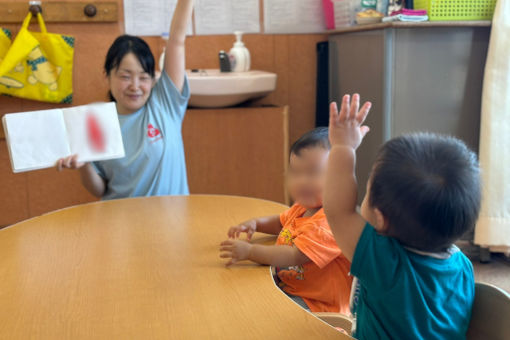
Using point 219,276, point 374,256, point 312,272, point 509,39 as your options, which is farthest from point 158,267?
point 509,39

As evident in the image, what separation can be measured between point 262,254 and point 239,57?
2113 millimetres

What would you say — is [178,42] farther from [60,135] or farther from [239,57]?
[239,57]

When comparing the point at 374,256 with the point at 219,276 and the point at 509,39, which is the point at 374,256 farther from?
the point at 509,39

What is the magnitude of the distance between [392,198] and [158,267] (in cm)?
56

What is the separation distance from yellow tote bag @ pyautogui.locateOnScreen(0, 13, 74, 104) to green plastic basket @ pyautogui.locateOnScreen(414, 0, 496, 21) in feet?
6.15

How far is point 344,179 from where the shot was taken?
0.88 meters

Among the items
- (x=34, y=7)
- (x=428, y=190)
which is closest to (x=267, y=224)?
(x=428, y=190)

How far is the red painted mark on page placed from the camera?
1.62m

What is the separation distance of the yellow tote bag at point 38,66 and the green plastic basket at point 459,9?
1.87 metres

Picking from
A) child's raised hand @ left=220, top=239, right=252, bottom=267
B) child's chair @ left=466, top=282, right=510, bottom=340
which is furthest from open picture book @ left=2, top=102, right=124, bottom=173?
child's chair @ left=466, top=282, right=510, bottom=340

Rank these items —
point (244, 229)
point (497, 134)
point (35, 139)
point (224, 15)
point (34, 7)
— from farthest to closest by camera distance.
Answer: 1. point (224, 15)
2. point (34, 7)
3. point (497, 134)
4. point (35, 139)
5. point (244, 229)

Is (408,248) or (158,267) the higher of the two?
(408,248)

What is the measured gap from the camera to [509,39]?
8.06 ft

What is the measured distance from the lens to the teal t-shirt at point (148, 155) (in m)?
1.95
